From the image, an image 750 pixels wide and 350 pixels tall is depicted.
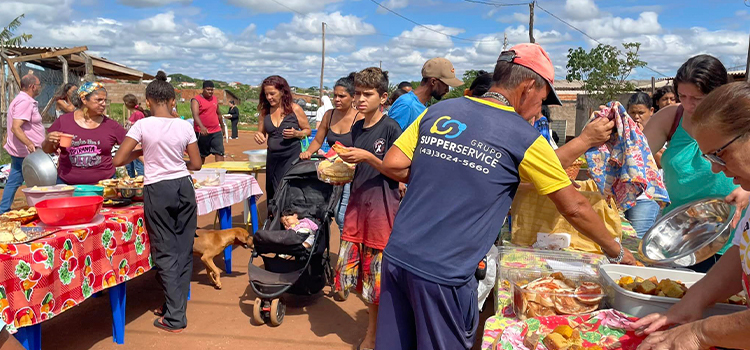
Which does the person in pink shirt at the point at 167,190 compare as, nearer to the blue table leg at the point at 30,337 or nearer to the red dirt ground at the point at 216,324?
the red dirt ground at the point at 216,324

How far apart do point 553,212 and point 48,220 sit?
10.8 ft

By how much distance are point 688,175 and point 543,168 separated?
1363mm

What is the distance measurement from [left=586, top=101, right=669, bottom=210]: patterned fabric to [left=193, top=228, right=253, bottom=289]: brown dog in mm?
3699

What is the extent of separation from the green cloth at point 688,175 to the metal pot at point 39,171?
450 centimetres

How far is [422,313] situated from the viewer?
6.55 feet

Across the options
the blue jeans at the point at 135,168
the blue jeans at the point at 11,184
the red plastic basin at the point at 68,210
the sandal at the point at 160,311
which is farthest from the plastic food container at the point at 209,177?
the blue jeans at the point at 135,168

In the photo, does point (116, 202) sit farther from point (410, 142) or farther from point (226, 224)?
point (410, 142)

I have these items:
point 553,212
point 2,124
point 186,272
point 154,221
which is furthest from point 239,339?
→ point 2,124

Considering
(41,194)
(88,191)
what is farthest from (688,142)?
(88,191)

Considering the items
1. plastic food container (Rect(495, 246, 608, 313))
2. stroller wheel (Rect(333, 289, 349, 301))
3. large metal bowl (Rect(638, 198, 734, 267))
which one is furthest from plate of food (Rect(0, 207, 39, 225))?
large metal bowl (Rect(638, 198, 734, 267))

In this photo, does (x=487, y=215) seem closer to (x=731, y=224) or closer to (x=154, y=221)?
(x=731, y=224)

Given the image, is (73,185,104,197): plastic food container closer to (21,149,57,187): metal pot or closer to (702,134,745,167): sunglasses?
(21,149,57,187): metal pot

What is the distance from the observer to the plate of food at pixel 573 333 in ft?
5.85

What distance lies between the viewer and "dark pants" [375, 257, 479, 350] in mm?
1973
